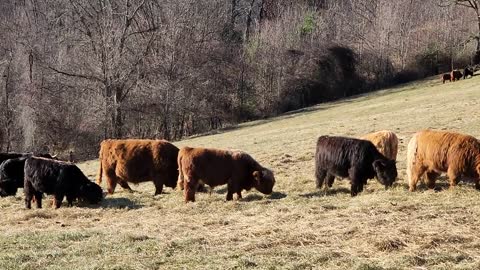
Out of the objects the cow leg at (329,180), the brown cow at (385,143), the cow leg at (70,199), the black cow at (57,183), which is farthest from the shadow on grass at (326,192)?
the cow leg at (70,199)

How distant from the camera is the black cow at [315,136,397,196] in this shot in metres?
12.1

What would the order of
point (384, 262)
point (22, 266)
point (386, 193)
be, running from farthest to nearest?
point (386, 193)
point (22, 266)
point (384, 262)

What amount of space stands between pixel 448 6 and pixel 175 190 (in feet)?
200

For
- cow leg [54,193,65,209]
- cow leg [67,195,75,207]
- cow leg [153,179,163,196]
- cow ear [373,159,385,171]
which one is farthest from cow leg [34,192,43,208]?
cow ear [373,159,385,171]

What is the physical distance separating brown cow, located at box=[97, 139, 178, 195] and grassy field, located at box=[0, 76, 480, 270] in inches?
17.8

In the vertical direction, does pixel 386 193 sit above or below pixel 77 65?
below

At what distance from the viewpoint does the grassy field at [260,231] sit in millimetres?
7199

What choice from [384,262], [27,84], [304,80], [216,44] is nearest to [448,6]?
[304,80]

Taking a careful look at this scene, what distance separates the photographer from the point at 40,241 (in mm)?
8984

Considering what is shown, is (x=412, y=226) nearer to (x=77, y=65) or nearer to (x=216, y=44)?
(x=77, y=65)

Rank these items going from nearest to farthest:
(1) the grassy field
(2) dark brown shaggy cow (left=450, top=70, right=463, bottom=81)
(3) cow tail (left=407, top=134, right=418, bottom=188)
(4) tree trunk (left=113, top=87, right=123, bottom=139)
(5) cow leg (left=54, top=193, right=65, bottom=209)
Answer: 1. (1) the grassy field
2. (3) cow tail (left=407, top=134, right=418, bottom=188)
3. (5) cow leg (left=54, top=193, right=65, bottom=209)
4. (4) tree trunk (left=113, top=87, right=123, bottom=139)
5. (2) dark brown shaggy cow (left=450, top=70, right=463, bottom=81)

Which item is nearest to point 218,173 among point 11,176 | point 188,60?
point 11,176

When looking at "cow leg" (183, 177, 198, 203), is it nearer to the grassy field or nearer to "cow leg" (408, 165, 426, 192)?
the grassy field

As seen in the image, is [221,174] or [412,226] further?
[221,174]
